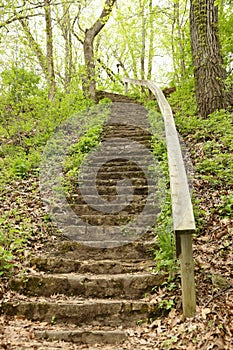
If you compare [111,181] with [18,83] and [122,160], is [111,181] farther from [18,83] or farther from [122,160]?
[18,83]

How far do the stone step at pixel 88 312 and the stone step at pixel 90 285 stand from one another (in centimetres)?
23

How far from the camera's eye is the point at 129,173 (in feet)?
21.6

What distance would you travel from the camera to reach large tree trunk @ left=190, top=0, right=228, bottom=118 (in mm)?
8844

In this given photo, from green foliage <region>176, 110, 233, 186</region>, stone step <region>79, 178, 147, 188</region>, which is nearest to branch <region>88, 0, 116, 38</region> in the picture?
green foliage <region>176, 110, 233, 186</region>

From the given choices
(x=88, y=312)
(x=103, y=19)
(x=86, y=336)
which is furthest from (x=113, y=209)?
(x=103, y=19)

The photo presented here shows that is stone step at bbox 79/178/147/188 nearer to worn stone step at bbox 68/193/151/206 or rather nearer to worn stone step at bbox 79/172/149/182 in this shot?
worn stone step at bbox 79/172/149/182

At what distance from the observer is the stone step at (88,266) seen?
4.31 meters

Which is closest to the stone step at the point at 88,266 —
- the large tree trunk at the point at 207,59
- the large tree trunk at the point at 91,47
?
the large tree trunk at the point at 207,59

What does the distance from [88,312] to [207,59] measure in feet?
23.5

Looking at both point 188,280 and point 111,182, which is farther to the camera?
point 111,182

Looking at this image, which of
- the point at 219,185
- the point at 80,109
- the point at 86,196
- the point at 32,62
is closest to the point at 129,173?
the point at 86,196

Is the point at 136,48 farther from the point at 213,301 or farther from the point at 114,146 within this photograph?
the point at 213,301

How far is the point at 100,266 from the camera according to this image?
4.34m

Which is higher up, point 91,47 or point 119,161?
point 91,47
